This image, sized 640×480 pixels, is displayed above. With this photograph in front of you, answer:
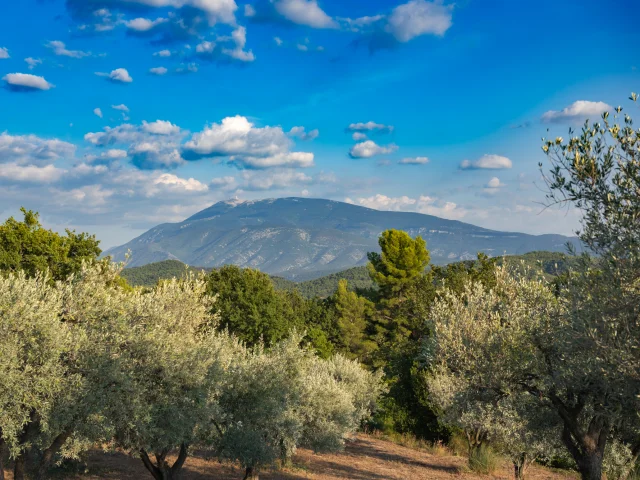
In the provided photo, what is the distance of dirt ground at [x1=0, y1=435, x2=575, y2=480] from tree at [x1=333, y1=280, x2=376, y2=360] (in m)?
38.7

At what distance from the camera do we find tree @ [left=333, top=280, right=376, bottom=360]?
3014 inches

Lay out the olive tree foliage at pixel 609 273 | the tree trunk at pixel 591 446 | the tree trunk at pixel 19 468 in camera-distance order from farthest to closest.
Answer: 1. the tree trunk at pixel 19 468
2. the tree trunk at pixel 591 446
3. the olive tree foliage at pixel 609 273

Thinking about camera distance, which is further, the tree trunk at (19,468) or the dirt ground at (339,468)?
the dirt ground at (339,468)

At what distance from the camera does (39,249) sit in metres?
34.0

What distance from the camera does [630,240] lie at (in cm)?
1012

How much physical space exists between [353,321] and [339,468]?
158 feet

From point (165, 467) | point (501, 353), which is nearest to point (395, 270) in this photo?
point (165, 467)

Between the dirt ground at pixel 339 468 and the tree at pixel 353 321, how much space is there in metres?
38.7

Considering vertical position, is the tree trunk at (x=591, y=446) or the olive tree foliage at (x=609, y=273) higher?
the olive tree foliage at (x=609, y=273)

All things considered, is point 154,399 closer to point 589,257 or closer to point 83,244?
point 589,257

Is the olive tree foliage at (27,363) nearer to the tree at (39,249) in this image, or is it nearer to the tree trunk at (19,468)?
the tree trunk at (19,468)

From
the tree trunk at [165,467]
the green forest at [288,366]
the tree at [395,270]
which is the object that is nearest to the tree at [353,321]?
the tree at [395,270]

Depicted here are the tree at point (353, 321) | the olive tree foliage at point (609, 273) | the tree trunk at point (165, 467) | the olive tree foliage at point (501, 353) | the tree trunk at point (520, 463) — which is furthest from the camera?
the tree at point (353, 321)

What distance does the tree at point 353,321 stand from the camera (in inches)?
3014
